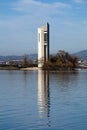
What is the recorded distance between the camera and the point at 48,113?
19.4 meters

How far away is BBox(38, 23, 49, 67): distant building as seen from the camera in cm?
13743

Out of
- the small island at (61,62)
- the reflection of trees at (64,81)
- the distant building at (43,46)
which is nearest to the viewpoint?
the reflection of trees at (64,81)

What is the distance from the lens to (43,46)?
138m

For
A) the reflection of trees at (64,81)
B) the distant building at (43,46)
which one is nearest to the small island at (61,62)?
the distant building at (43,46)

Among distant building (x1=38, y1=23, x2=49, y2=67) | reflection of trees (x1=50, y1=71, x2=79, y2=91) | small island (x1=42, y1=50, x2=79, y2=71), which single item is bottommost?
reflection of trees (x1=50, y1=71, x2=79, y2=91)

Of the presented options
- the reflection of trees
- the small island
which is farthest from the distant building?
the reflection of trees

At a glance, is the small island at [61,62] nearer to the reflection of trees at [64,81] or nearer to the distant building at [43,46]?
the distant building at [43,46]

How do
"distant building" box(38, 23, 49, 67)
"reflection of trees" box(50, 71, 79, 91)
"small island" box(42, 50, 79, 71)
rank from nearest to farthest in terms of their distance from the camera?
"reflection of trees" box(50, 71, 79, 91), "small island" box(42, 50, 79, 71), "distant building" box(38, 23, 49, 67)

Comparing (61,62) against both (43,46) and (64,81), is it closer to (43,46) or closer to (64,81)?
(43,46)

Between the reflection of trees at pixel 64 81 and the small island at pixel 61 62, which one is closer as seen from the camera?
the reflection of trees at pixel 64 81

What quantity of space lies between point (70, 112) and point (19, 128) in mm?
4772

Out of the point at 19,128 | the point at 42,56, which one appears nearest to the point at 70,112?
the point at 19,128

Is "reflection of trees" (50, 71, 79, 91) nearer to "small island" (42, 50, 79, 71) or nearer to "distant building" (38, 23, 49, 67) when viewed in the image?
"small island" (42, 50, 79, 71)

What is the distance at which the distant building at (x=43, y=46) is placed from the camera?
137425 millimetres
